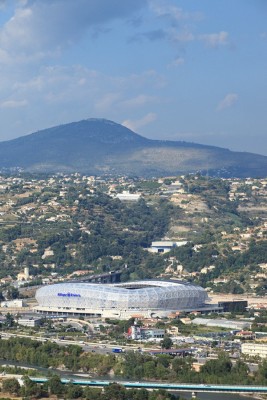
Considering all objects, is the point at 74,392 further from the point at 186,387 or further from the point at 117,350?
the point at 117,350

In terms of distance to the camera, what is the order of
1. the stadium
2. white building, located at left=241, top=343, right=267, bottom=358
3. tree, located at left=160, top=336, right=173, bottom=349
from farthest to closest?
the stadium
tree, located at left=160, top=336, right=173, bottom=349
white building, located at left=241, top=343, right=267, bottom=358

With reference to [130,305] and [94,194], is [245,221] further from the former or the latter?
[130,305]

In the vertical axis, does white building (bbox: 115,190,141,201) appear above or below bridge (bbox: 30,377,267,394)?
above

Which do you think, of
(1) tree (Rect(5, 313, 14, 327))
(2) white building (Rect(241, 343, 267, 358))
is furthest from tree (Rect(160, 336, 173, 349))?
(1) tree (Rect(5, 313, 14, 327))

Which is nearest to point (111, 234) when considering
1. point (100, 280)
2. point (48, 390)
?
point (100, 280)

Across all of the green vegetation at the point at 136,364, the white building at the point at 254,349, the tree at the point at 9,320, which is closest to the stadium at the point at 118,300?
the tree at the point at 9,320

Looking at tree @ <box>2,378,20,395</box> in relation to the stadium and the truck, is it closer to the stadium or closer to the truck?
the truck

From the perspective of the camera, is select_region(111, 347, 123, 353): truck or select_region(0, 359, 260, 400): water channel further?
select_region(111, 347, 123, 353): truck

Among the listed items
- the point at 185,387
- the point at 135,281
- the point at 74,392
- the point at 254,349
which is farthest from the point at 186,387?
the point at 135,281

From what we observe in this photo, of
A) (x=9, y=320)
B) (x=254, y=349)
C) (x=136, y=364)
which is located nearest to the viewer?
(x=136, y=364)
